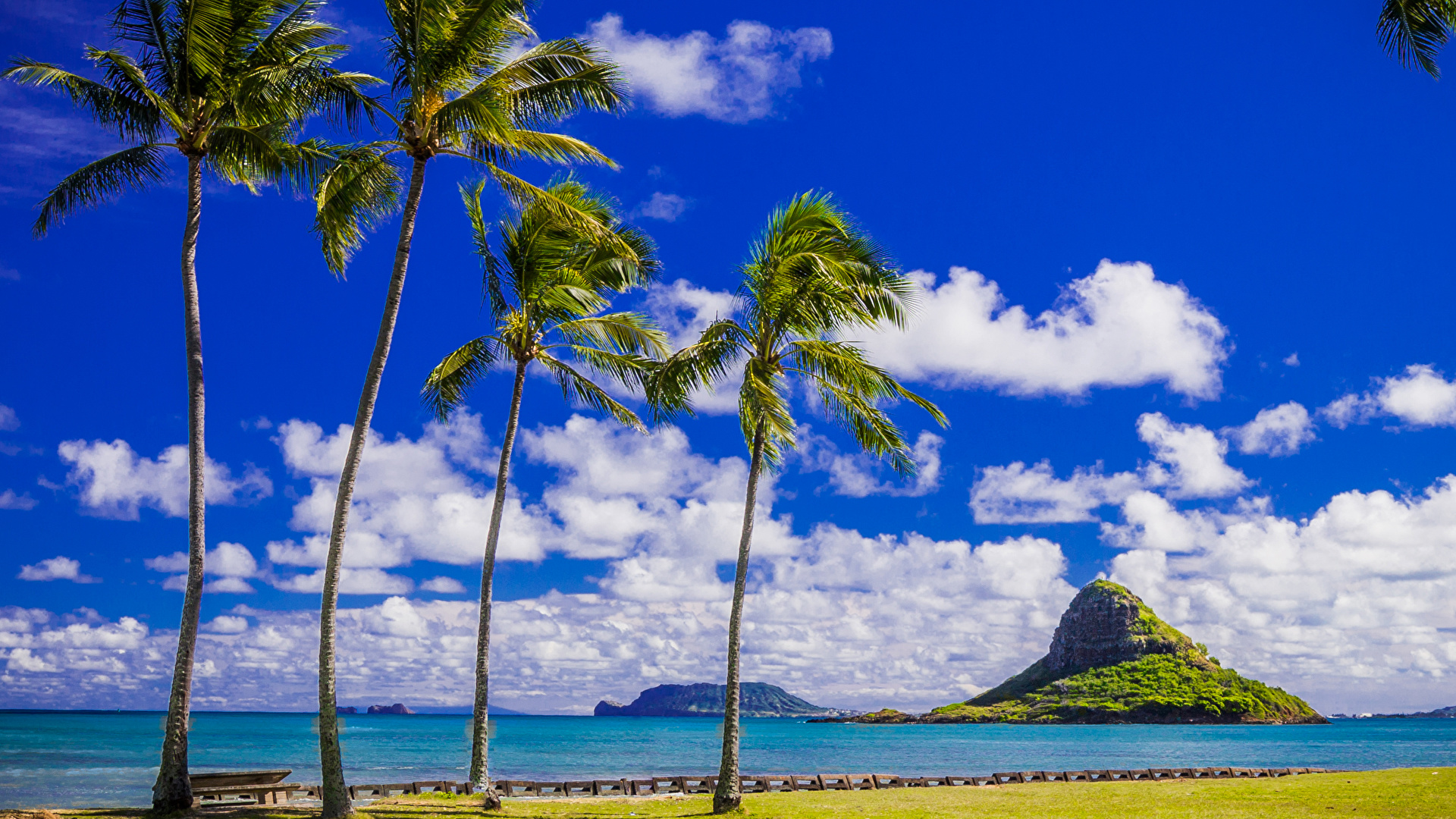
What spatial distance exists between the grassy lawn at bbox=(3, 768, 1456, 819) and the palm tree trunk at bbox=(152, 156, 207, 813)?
28.0 inches

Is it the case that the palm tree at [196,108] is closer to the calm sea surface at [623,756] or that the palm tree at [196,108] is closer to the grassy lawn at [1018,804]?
the grassy lawn at [1018,804]

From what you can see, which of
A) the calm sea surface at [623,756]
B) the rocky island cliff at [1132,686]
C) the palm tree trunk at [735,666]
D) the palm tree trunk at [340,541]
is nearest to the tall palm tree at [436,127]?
the palm tree trunk at [340,541]

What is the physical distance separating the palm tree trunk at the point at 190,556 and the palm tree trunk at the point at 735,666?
865 centimetres

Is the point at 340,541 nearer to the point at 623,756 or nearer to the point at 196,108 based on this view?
the point at 196,108

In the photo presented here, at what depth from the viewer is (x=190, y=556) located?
593 inches

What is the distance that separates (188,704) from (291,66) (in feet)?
33.8

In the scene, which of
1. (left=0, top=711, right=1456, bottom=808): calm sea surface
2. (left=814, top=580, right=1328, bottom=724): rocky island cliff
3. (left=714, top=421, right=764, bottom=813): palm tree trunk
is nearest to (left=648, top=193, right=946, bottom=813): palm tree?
(left=714, top=421, right=764, bottom=813): palm tree trunk

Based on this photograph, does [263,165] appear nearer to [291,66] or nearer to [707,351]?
[291,66]

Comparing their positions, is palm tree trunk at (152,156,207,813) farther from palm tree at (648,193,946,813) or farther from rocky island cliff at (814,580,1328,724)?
rocky island cliff at (814,580,1328,724)

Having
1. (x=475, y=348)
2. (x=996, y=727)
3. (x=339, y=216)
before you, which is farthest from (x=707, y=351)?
(x=996, y=727)

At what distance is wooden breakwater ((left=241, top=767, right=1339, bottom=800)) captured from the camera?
23.0 meters

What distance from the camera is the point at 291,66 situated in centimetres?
1605

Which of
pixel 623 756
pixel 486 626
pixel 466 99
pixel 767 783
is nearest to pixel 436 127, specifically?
pixel 466 99

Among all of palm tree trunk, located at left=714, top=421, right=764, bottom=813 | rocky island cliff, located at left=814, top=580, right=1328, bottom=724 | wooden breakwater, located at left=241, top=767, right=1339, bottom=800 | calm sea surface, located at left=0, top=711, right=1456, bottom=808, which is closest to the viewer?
palm tree trunk, located at left=714, top=421, right=764, bottom=813
